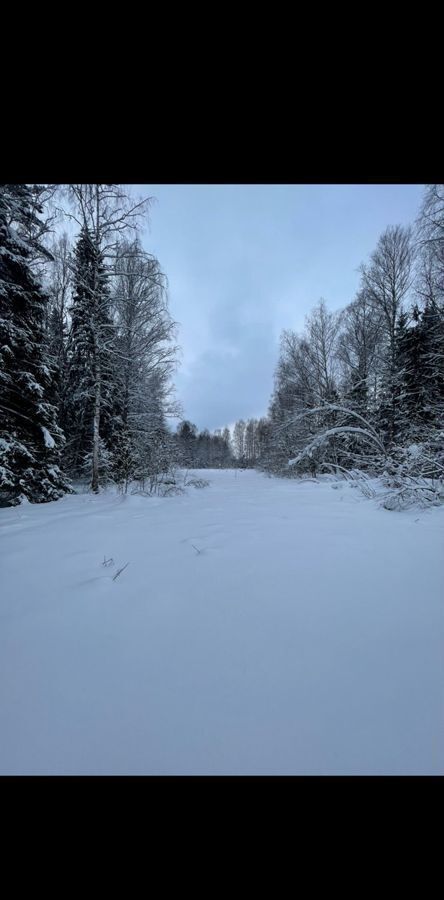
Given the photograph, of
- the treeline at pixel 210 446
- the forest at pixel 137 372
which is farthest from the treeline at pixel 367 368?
the treeline at pixel 210 446

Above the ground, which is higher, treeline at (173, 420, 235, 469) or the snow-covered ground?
treeline at (173, 420, 235, 469)

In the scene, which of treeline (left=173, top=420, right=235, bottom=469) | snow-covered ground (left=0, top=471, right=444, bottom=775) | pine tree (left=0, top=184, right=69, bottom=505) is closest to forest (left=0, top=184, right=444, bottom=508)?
pine tree (left=0, top=184, right=69, bottom=505)

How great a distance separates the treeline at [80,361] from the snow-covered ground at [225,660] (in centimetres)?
533

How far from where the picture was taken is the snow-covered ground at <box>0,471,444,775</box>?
0.90 meters

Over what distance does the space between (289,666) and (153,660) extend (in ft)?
1.95

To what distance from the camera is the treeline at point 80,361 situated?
21.1 ft

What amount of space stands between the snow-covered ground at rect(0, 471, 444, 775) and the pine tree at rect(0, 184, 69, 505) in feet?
15.5

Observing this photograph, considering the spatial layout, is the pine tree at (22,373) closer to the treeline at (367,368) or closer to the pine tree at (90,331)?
the pine tree at (90,331)

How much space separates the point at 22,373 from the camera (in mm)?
6543

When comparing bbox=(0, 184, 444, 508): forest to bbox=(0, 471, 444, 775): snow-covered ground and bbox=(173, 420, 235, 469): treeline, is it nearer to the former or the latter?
bbox=(0, 471, 444, 775): snow-covered ground

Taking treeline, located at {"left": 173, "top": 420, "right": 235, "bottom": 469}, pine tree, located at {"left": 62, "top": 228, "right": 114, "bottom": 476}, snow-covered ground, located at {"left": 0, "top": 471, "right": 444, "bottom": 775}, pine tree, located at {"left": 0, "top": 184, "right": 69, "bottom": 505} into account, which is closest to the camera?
snow-covered ground, located at {"left": 0, "top": 471, "right": 444, "bottom": 775}

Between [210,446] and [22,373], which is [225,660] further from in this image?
[210,446]
